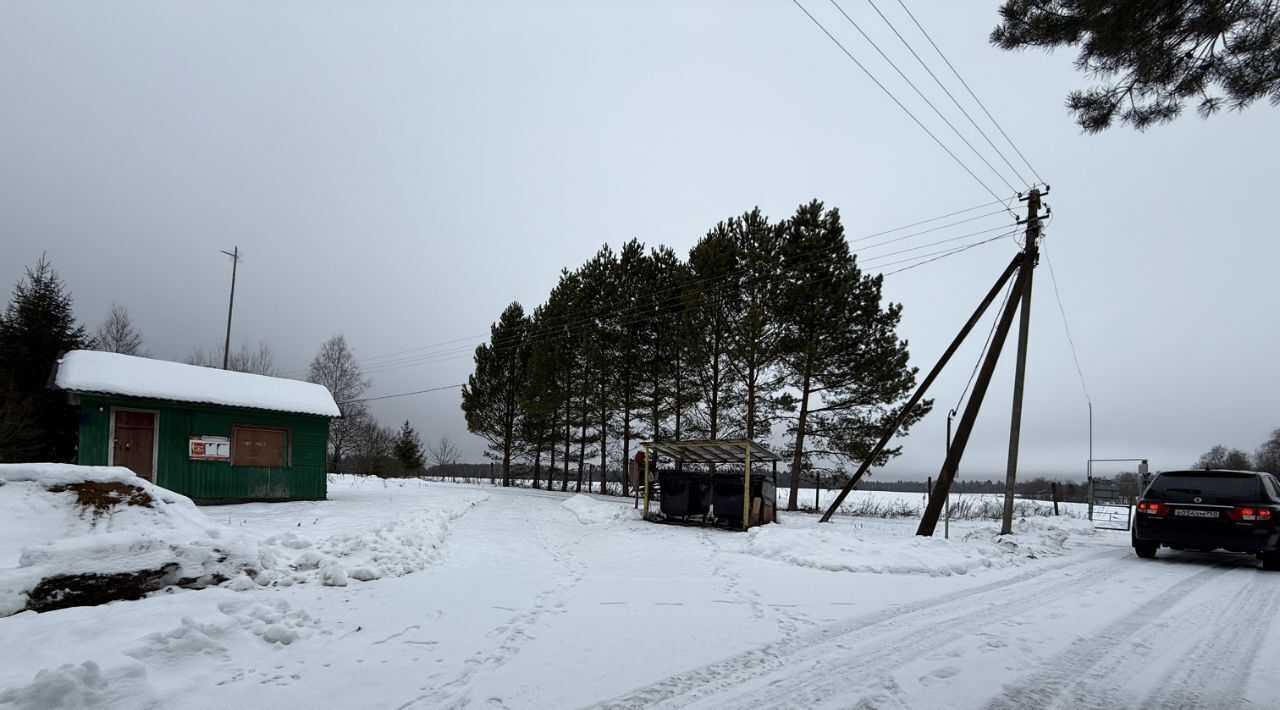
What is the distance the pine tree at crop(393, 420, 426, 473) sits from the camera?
141ft

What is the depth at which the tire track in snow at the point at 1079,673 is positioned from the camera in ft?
12.2

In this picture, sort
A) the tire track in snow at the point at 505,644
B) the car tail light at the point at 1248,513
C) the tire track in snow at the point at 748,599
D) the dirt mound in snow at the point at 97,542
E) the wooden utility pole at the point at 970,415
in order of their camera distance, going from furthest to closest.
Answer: the wooden utility pole at the point at 970,415, the car tail light at the point at 1248,513, the tire track in snow at the point at 748,599, the dirt mound in snow at the point at 97,542, the tire track in snow at the point at 505,644

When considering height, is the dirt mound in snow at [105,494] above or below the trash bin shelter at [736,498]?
above

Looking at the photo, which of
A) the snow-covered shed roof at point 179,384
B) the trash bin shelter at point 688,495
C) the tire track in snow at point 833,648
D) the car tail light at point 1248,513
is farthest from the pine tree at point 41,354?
the car tail light at point 1248,513

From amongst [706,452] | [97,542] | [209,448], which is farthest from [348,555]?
[209,448]

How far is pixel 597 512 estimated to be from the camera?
16.7 m

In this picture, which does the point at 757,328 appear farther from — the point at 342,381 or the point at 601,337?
the point at 342,381

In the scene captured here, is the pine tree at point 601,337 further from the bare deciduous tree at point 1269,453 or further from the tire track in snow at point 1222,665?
the bare deciduous tree at point 1269,453

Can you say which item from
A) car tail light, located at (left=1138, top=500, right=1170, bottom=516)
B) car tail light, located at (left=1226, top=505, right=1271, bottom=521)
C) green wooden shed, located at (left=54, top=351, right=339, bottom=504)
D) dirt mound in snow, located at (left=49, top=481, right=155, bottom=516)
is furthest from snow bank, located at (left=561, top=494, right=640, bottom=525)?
car tail light, located at (left=1226, top=505, right=1271, bottom=521)

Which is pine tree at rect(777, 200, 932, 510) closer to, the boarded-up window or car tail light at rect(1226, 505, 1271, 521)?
car tail light at rect(1226, 505, 1271, 521)

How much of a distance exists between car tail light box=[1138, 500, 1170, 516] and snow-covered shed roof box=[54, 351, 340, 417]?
1966 centimetres

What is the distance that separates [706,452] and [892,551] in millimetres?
7781

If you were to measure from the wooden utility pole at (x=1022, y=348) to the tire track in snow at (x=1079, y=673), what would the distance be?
7.24 m

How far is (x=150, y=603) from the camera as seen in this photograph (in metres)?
5.01
